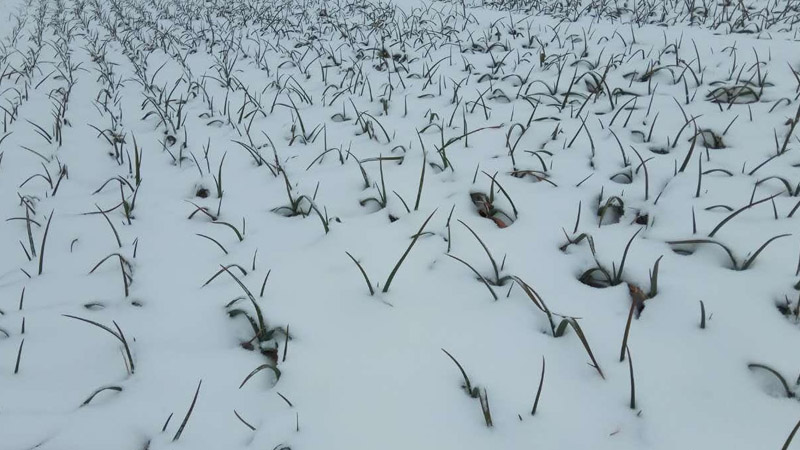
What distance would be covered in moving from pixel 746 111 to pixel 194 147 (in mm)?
3892

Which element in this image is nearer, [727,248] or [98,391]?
[98,391]

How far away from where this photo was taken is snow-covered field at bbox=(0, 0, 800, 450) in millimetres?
1449

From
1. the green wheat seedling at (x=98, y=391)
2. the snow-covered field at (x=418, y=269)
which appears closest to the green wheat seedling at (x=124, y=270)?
the snow-covered field at (x=418, y=269)

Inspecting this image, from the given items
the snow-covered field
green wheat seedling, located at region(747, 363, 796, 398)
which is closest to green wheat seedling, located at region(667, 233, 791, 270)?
the snow-covered field

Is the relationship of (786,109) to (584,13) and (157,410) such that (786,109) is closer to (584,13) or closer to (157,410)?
(157,410)

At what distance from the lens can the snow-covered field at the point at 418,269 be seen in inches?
57.1

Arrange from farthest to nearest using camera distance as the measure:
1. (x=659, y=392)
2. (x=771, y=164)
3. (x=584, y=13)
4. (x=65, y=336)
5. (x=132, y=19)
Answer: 1. (x=132, y=19)
2. (x=584, y=13)
3. (x=771, y=164)
4. (x=65, y=336)
5. (x=659, y=392)

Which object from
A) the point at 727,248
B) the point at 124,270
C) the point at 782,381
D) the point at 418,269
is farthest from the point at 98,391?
the point at 727,248

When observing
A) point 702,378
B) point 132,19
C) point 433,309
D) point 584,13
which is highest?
point 132,19

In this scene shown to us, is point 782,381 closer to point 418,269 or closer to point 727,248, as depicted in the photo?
point 727,248

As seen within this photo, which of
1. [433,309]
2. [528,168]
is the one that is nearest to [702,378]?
[433,309]

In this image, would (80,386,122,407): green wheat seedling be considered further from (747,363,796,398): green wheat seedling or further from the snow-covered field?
(747,363,796,398): green wheat seedling

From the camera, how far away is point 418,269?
2064 millimetres

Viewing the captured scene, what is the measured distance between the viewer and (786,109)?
3.03 meters
